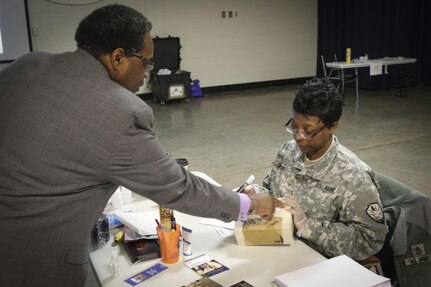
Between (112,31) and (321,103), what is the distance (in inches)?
35.5

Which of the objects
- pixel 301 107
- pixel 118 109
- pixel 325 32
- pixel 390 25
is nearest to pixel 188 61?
pixel 325 32

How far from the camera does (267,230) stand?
157cm

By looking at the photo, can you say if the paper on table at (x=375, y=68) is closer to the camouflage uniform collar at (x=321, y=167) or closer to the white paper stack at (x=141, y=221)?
the camouflage uniform collar at (x=321, y=167)

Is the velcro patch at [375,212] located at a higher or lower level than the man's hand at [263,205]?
lower

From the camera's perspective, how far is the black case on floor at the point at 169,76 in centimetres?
800

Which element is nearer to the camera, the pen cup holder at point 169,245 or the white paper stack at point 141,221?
the pen cup holder at point 169,245

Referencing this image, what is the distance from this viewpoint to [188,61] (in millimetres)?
8742

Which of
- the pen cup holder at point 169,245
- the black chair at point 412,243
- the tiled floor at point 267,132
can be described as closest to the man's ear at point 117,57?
the pen cup holder at point 169,245

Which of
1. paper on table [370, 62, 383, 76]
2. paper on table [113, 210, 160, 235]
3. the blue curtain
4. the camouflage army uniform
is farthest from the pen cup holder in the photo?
the blue curtain

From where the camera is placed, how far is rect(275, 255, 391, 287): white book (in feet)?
4.23

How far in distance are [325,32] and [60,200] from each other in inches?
374

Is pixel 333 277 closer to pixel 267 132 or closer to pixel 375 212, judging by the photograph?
pixel 375 212

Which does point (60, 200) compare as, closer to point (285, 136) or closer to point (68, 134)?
point (68, 134)

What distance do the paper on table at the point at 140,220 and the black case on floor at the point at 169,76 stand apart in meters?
6.27
